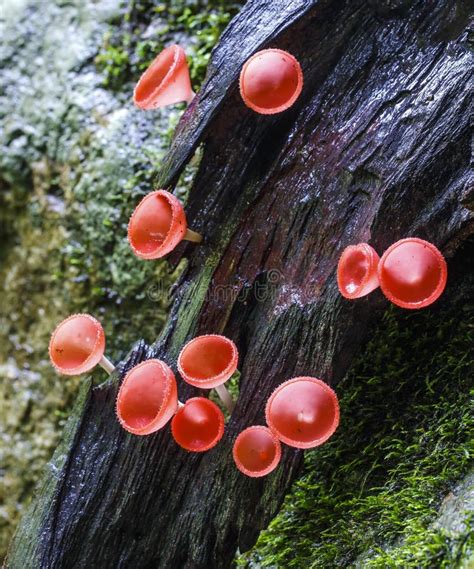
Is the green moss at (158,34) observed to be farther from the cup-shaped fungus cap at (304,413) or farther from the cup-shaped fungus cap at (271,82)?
the cup-shaped fungus cap at (304,413)

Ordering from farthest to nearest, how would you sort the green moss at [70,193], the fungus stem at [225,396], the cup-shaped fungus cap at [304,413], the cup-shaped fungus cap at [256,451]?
1. the green moss at [70,193]
2. the fungus stem at [225,396]
3. the cup-shaped fungus cap at [256,451]
4. the cup-shaped fungus cap at [304,413]

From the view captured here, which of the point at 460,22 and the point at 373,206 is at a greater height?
the point at 460,22

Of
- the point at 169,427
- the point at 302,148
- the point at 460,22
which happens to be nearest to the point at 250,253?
the point at 302,148

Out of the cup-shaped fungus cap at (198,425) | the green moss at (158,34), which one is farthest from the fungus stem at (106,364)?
the green moss at (158,34)

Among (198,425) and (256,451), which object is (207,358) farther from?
(256,451)

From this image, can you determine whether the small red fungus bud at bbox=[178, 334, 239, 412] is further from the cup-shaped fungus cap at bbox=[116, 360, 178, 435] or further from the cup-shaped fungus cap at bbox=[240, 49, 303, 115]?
the cup-shaped fungus cap at bbox=[240, 49, 303, 115]

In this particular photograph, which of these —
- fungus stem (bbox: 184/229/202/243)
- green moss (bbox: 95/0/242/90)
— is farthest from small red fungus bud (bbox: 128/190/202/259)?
green moss (bbox: 95/0/242/90)

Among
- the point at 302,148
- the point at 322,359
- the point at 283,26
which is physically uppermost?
the point at 283,26

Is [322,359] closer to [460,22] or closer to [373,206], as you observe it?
[373,206]
